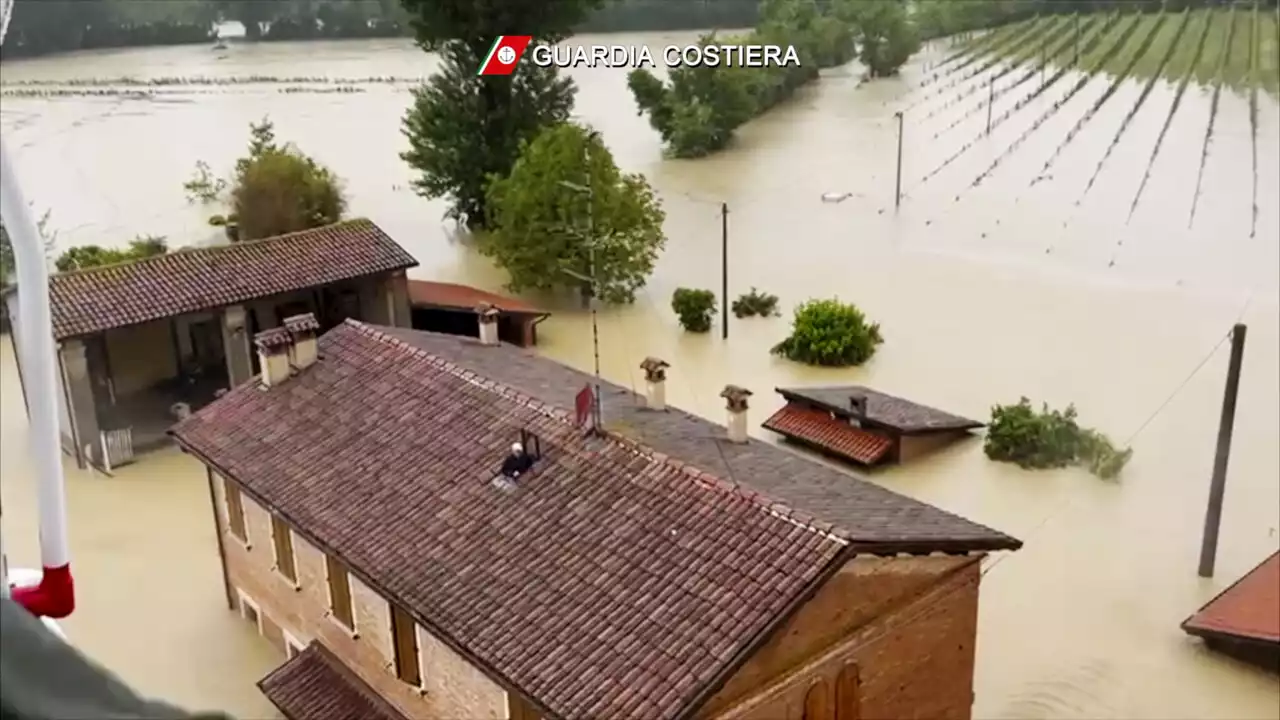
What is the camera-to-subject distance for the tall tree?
928 centimetres

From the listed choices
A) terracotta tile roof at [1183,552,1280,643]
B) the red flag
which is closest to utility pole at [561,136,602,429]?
the red flag

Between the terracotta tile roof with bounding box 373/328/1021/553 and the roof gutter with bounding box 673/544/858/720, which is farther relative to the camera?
the terracotta tile roof with bounding box 373/328/1021/553

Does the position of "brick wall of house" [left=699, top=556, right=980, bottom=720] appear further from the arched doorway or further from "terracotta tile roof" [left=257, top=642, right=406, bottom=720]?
"terracotta tile roof" [left=257, top=642, right=406, bottom=720]

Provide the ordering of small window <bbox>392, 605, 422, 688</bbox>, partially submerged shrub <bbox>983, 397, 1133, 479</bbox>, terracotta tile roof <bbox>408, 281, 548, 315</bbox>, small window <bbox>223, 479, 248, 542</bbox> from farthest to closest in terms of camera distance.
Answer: terracotta tile roof <bbox>408, 281, 548, 315</bbox> → partially submerged shrub <bbox>983, 397, 1133, 479</bbox> → small window <bbox>223, 479, 248, 542</bbox> → small window <bbox>392, 605, 422, 688</bbox>

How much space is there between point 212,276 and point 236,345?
412mm

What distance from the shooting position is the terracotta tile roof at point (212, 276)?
6809 millimetres

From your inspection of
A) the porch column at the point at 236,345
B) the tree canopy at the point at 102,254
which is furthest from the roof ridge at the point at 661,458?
the tree canopy at the point at 102,254

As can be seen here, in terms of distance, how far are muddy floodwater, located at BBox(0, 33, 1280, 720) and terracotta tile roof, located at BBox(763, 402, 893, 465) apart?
23 centimetres

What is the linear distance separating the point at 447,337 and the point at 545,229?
3788 millimetres

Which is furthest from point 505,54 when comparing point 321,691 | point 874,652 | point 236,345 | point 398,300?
point 874,652

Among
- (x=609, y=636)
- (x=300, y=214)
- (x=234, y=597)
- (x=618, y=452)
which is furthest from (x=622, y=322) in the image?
(x=609, y=636)

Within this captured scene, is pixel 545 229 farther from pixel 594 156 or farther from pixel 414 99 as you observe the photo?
pixel 414 99

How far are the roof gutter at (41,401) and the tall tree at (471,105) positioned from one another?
814 cm

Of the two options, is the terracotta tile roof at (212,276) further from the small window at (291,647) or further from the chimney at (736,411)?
the chimney at (736,411)
